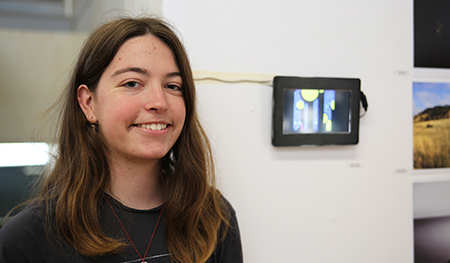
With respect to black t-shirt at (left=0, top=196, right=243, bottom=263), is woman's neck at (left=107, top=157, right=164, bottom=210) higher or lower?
higher

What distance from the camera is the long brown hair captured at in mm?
716

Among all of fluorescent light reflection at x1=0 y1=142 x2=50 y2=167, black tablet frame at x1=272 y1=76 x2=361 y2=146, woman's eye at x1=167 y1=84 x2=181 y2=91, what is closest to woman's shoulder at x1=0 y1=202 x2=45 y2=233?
fluorescent light reflection at x1=0 y1=142 x2=50 y2=167

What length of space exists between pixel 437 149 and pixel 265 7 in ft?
2.56

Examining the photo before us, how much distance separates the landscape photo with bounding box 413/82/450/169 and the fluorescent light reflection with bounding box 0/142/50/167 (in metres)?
1.19

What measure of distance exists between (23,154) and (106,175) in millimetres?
339

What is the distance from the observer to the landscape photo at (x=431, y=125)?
1117 mm

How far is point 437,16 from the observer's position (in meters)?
1.13

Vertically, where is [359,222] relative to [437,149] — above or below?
below

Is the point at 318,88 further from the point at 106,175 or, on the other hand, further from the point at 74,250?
the point at 74,250

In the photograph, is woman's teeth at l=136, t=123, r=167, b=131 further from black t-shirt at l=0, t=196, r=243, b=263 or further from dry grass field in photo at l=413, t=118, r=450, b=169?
dry grass field in photo at l=413, t=118, r=450, b=169

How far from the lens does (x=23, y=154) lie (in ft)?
3.08

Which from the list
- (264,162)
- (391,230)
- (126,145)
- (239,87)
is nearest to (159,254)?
(126,145)

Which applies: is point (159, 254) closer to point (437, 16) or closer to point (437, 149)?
point (437, 149)

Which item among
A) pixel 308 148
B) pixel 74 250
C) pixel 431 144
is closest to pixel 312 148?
pixel 308 148
